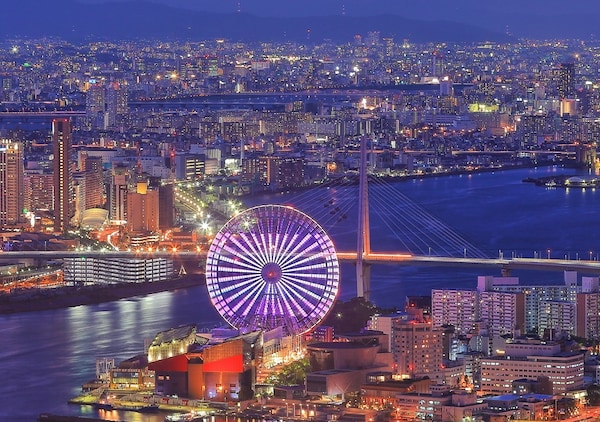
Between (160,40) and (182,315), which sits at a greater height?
(160,40)

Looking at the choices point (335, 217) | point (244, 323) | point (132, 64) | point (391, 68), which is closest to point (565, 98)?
point (391, 68)

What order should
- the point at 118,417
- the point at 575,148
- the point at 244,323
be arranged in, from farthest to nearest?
the point at 575,148 < the point at 244,323 < the point at 118,417

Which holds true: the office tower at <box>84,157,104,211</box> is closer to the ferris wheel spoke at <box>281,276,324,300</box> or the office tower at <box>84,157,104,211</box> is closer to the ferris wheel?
the ferris wheel

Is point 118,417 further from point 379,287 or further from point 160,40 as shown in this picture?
point 160,40

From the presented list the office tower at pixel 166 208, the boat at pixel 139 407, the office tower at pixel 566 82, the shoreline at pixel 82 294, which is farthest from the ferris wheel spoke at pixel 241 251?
the office tower at pixel 566 82

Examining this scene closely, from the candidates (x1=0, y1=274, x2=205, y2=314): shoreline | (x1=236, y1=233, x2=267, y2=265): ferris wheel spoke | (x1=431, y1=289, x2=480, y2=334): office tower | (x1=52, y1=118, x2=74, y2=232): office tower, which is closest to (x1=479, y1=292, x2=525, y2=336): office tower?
(x1=431, y1=289, x2=480, y2=334): office tower

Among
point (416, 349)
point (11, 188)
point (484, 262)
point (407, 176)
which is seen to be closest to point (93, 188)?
point (11, 188)
